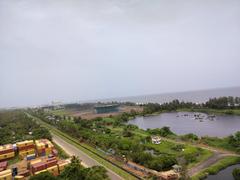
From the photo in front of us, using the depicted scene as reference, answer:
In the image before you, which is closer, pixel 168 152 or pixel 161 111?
pixel 168 152

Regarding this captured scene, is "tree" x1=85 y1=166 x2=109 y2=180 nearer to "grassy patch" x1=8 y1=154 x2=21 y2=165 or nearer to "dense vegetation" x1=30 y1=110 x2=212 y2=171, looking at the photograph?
"dense vegetation" x1=30 y1=110 x2=212 y2=171

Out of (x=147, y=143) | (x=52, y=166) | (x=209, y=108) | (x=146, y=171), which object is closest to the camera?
(x=146, y=171)

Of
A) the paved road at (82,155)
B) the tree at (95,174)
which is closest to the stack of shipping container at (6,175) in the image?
the paved road at (82,155)

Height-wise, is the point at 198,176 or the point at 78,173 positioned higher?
the point at 78,173

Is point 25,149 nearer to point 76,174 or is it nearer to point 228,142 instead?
point 76,174

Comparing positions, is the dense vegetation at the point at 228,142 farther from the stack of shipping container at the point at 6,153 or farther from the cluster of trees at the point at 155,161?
the stack of shipping container at the point at 6,153

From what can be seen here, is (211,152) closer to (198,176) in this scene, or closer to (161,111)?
(198,176)

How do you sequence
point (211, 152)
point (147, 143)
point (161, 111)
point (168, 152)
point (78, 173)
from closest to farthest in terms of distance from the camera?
point (78, 173), point (211, 152), point (168, 152), point (147, 143), point (161, 111)

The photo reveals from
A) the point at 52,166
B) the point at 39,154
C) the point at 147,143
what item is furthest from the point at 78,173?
the point at 147,143

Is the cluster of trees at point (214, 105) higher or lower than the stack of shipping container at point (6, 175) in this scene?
higher
